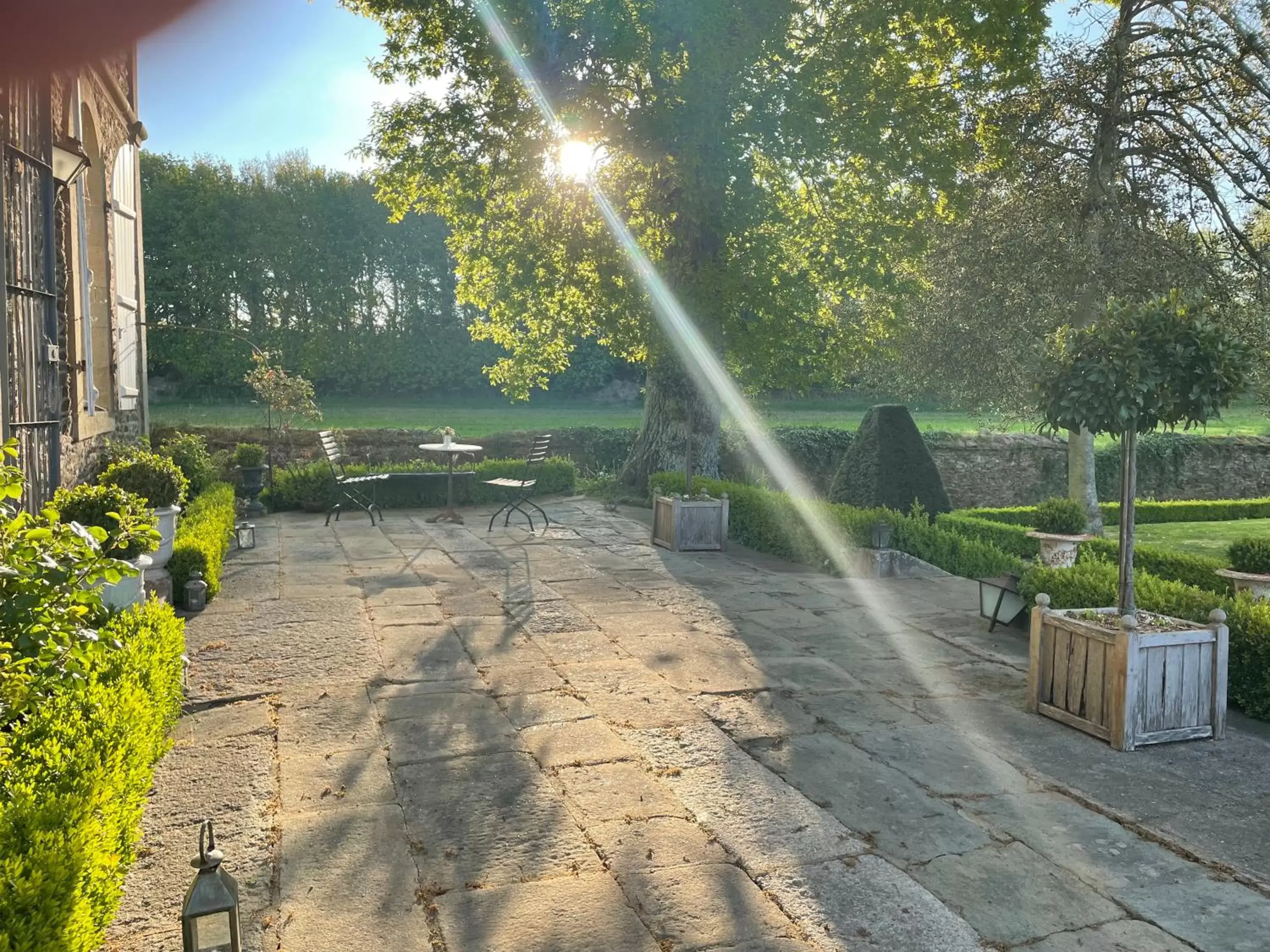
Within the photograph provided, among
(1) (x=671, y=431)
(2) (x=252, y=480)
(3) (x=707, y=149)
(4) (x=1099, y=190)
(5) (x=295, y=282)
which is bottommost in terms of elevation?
(2) (x=252, y=480)

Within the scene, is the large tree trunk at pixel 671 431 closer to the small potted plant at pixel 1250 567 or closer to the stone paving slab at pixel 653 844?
the small potted plant at pixel 1250 567

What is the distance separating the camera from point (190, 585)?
6641mm

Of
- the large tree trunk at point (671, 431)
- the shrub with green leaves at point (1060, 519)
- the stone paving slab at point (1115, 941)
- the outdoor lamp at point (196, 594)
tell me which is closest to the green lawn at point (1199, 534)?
the shrub with green leaves at point (1060, 519)

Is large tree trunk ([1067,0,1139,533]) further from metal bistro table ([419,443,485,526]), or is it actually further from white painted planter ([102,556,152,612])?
white painted planter ([102,556,152,612])

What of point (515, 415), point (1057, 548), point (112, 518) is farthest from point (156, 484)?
point (515, 415)

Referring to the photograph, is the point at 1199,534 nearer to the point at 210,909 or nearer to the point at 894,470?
the point at 894,470

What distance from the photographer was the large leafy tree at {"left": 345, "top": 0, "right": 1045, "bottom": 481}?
11.5 metres

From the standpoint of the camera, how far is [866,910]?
290 centimetres

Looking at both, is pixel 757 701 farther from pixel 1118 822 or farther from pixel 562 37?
pixel 562 37

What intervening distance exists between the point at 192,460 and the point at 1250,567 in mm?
10708

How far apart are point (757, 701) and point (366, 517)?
8.82 m

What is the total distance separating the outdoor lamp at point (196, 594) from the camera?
21.8 ft

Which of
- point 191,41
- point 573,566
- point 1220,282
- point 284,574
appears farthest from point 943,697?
point 1220,282

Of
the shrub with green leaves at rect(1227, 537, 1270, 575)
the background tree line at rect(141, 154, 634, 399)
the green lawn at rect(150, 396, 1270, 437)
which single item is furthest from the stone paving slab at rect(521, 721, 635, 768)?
the background tree line at rect(141, 154, 634, 399)
